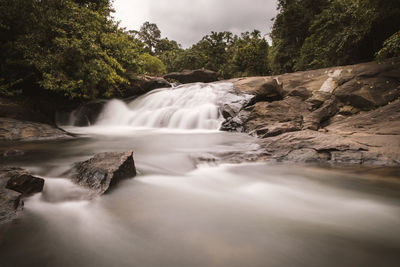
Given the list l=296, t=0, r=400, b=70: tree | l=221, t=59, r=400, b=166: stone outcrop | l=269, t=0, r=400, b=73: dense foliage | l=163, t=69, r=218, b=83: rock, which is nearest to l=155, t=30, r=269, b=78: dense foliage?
l=269, t=0, r=400, b=73: dense foliage

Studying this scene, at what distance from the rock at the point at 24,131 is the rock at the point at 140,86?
22.9ft

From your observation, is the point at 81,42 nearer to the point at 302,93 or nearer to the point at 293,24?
the point at 302,93

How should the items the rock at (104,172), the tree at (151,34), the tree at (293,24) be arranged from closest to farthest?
the rock at (104,172), the tree at (293,24), the tree at (151,34)

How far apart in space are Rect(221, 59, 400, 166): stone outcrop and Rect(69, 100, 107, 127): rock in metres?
7.47

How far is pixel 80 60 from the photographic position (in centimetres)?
824

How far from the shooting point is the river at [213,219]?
63.8 inches

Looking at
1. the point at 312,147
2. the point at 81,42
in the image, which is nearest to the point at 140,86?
the point at 81,42

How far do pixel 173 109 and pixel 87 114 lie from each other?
197 inches

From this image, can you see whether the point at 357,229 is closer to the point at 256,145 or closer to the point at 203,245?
the point at 203,245

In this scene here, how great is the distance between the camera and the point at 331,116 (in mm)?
7469

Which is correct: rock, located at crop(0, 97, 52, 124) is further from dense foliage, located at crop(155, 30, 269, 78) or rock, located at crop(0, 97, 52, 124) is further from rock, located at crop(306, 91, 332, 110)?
dense foliage, located at crop(155, 30, 269, 78)

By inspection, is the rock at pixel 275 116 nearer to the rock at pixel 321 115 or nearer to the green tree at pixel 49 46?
the rock at pixel 321 115

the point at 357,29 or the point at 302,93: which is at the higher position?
the point at 357,29

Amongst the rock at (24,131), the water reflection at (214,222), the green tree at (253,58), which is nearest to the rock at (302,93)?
the water reflection at (214,222)
